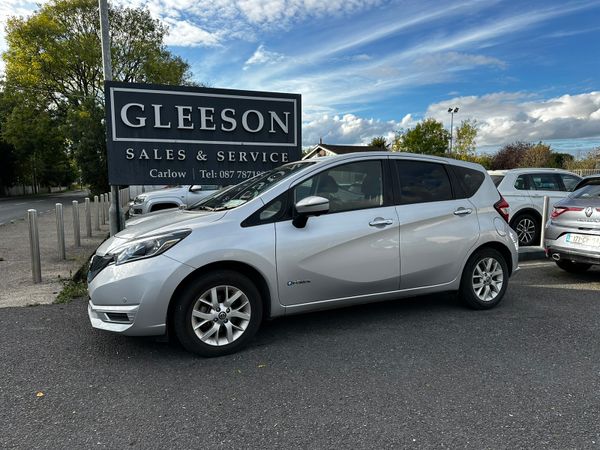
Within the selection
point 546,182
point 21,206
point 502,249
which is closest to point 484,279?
point 502,249

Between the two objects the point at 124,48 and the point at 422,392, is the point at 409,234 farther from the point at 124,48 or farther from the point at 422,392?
the point at 124,48

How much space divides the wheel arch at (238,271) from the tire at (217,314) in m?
0.04

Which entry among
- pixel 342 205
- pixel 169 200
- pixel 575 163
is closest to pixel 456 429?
pixel 342 205

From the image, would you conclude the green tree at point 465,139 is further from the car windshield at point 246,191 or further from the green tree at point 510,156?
the car windshield at point 246,191

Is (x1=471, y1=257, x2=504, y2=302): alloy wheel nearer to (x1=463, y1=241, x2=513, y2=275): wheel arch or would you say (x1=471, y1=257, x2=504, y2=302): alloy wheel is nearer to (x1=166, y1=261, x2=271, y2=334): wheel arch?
(x1=463, y1=241, x2=513, y2=275): wheel arch

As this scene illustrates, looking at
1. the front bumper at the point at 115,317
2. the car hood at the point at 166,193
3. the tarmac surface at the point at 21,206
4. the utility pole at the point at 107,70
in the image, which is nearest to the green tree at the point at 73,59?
the tarmac surface at the point at 21,206

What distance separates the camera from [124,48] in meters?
33.3

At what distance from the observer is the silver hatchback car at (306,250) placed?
355cm

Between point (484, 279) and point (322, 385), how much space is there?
2.60 meters

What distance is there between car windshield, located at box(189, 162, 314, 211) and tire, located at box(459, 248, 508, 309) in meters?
2.12

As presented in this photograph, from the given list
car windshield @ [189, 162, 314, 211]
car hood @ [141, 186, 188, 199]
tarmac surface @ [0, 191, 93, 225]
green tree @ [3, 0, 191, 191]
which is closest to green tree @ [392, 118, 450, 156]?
green tree @ [3, 0, 191, 191]

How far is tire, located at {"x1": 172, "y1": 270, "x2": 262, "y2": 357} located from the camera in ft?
11.7

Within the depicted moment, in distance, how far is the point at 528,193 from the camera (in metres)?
9.13

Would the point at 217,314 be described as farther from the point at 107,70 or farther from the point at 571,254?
the point at 107,70
